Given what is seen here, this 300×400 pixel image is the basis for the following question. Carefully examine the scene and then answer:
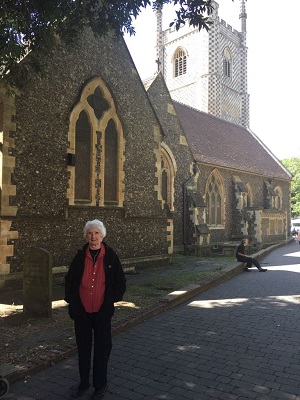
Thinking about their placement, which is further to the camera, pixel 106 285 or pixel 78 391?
pixel 106 285

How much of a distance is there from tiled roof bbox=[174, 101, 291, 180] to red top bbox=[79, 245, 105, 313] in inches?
638

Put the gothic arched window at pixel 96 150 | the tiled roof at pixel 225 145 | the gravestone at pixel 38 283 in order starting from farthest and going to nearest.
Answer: the tiled roof at pixel 225 145 → the gothic arched window at pixel 96 150 → the gravestone at pixel 38 283

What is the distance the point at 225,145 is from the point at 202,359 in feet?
71.6

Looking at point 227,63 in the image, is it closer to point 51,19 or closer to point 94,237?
point 51,19

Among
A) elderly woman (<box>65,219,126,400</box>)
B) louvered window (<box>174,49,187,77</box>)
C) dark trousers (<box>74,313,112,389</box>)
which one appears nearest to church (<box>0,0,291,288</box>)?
elderly woman (<box>65,219,126,400</box>)

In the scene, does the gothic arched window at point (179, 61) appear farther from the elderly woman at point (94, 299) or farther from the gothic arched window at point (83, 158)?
the elderly woman at point (94, 299)

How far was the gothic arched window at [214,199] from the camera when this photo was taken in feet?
70.0

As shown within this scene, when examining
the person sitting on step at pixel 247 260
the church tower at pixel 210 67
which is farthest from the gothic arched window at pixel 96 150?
the church tower at pixel 210 67

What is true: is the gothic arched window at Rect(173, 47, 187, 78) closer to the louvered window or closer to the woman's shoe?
the louvered window

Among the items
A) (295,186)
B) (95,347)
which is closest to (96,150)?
(95,347)

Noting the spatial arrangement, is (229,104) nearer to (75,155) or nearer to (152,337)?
(75,155)

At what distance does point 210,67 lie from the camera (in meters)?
35.2

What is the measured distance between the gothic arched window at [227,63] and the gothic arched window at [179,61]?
14.1ft

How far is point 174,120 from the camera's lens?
59.4ft
